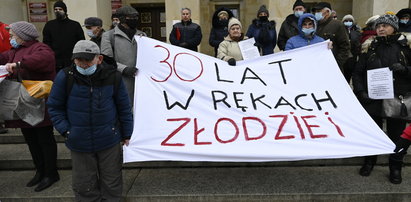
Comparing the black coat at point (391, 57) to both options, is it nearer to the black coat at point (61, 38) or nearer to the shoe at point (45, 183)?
the shoe at point (45, 183)

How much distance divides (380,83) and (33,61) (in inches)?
138

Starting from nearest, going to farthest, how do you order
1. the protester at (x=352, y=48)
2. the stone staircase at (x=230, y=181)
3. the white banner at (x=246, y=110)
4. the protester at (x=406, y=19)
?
the white banner at (x=246, y=110)
the stone staircase at (x=230, y=181)
the protester at (x=352, y=48)
the protester at (x=406, y=19)

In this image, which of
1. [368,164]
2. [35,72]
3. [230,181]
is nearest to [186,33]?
[35,72]

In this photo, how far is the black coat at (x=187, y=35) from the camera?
5273mm

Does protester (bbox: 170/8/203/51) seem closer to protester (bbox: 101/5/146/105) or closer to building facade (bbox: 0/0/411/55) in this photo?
protester (bbox: 101/5/146/105)

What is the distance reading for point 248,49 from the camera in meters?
3.77

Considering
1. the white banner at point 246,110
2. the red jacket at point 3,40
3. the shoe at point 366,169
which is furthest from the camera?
the red jacket at point 3,40

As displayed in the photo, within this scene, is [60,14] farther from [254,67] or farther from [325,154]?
[325,154]

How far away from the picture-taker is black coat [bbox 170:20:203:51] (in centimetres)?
527

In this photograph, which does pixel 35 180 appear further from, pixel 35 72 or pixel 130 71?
pixel 130 71

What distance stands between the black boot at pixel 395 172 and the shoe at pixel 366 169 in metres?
0.23

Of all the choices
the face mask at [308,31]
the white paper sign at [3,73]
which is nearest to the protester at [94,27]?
the white paper sign at [3,73]

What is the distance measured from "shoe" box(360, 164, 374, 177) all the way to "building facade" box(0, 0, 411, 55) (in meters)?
5.25

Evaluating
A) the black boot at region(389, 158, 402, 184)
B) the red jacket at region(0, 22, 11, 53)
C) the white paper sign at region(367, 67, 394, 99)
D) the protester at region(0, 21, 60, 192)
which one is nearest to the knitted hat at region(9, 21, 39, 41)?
the protester at region(0, 21, 60, 192)
